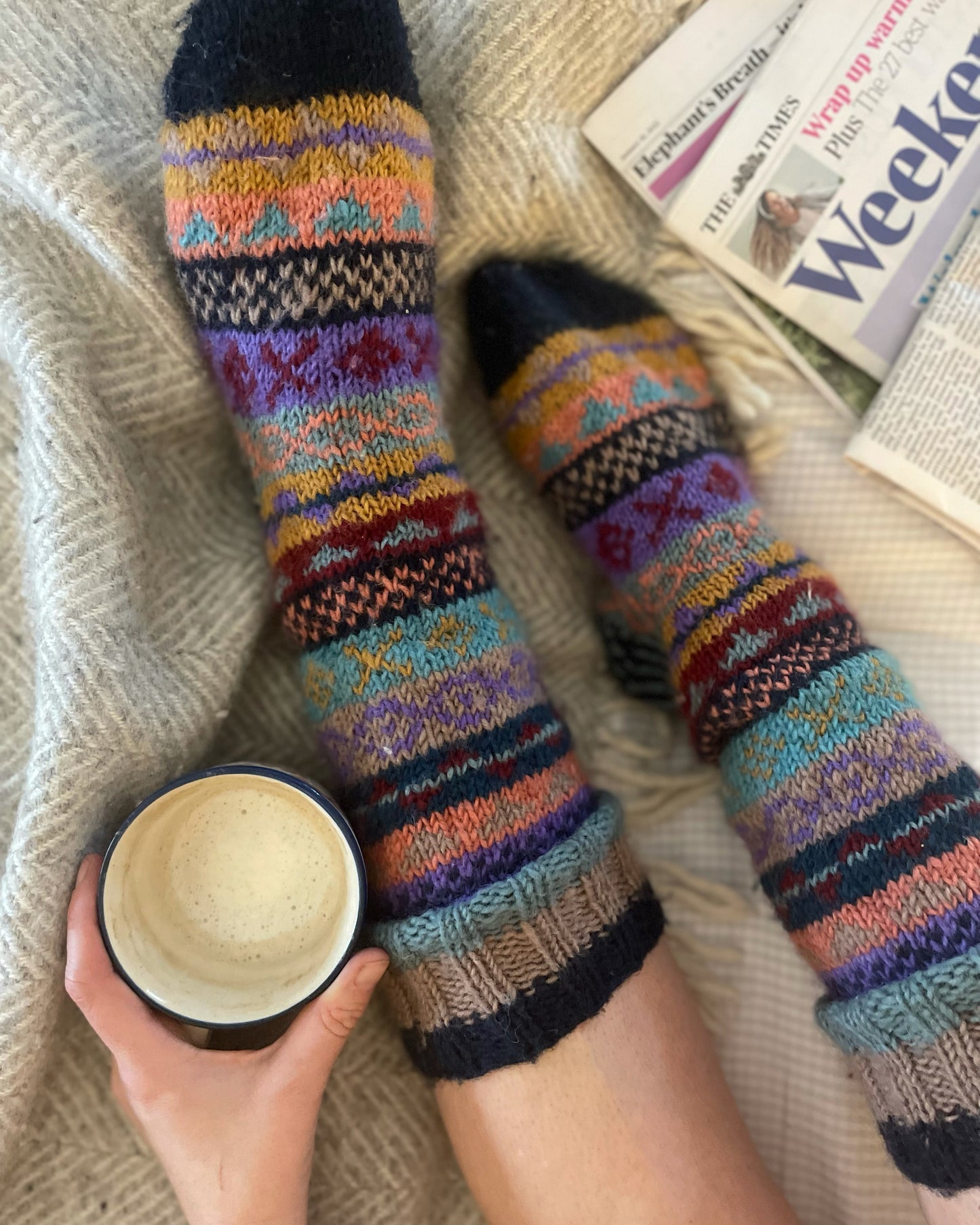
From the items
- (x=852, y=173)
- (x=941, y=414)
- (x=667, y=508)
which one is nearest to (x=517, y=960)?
(x=667, y=508)

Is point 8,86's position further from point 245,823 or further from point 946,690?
point 946,690

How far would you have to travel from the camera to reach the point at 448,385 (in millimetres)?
685

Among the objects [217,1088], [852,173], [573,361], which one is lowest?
[217,1088]

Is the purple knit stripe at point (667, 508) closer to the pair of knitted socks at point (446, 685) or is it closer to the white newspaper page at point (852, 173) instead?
the pair of knitted socks at point (446, 685)

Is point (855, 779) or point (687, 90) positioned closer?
point (855, 779)

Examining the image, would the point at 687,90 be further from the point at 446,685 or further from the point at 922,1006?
the point at 922,1006

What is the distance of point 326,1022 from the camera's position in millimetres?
518

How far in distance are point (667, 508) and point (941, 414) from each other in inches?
8.6

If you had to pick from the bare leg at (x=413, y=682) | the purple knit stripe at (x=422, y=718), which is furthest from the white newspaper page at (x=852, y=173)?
the purple knit stripe at (x=422, y=718)

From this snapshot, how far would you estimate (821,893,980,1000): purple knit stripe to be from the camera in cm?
50

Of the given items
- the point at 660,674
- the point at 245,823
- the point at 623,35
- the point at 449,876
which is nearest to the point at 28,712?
the point at 245,823

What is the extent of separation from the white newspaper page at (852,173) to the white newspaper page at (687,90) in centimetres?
1

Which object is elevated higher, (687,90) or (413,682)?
(687,90)

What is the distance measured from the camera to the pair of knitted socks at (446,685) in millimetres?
520
